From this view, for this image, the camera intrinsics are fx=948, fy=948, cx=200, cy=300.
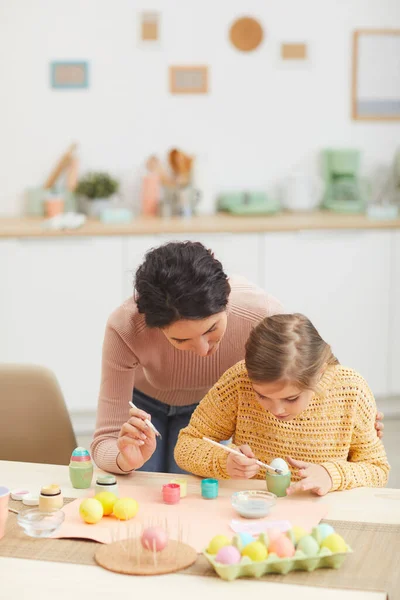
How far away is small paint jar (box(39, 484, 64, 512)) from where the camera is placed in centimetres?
174

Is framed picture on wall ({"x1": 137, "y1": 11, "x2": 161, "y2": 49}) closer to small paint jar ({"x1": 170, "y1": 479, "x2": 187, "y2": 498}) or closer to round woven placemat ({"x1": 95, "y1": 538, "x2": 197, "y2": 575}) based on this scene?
small paint jar ({"x1": 170, "y1": 479, "x2": 187, "y2": 498})

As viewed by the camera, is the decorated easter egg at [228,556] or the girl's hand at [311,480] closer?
the decorated easter egg at [228,556]

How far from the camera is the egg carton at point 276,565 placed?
4.79 ft

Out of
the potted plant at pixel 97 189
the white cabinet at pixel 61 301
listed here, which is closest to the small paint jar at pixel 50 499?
the white cabinet at pixel 61 301

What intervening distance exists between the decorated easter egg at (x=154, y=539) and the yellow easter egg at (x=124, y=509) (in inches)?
5.7

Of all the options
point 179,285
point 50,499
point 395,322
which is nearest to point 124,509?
point 50,499

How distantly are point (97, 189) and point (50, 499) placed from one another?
261 cm

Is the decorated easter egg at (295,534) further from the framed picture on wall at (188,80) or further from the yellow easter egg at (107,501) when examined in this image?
the framed picture on wall at (188,80)

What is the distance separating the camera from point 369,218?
4188 millimetres

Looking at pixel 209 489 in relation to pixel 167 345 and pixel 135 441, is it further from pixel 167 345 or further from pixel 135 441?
pixel 167 345

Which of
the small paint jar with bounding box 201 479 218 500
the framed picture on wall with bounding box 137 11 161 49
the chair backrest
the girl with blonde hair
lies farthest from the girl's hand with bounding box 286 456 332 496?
the framed picture on wall with bounding box 137 11 161 49

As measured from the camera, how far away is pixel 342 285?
4.14 m

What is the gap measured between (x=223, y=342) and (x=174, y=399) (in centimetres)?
29

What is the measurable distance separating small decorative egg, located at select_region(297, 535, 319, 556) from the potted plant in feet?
9.49
